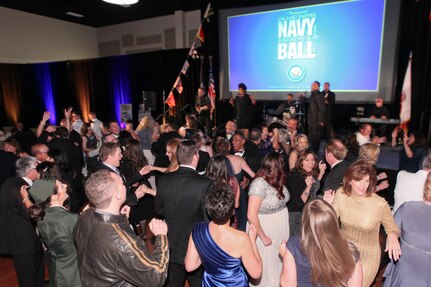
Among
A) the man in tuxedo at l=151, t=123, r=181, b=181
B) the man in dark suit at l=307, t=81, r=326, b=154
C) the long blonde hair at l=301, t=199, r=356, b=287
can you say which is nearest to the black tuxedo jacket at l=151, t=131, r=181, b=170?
the man in tuxedo at l=151, t=123, r=181, b=181

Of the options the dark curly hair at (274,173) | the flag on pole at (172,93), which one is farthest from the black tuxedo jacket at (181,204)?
the flag on pole at (172,93)

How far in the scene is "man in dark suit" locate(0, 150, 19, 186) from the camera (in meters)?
3.93

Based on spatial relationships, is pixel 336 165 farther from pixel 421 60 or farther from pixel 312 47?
pixel 312 47

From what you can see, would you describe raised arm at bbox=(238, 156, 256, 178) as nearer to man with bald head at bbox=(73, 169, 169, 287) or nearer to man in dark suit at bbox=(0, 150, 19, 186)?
man with bald head at bbox=(73, 169, 169, 287)

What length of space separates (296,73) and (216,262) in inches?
297

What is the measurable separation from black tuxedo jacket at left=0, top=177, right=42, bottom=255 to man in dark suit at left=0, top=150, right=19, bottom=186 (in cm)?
159

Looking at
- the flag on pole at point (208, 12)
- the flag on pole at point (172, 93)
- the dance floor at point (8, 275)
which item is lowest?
the dance floor at point (8, 275)

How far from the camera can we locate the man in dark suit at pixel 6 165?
12.9ft

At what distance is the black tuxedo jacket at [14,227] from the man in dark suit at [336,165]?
2.66 meters

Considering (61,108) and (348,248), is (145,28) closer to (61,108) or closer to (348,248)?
(61,108)

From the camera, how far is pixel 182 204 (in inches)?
91.0

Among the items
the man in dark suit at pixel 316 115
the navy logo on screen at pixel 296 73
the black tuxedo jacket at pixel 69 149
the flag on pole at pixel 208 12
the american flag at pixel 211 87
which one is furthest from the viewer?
the american flag at pixel 211 87

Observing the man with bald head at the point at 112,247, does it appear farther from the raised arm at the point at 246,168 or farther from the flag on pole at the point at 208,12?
the flag on pole at the point at 208,12

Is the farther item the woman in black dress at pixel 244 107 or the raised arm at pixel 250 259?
the woman in black dress at pixel 244 107
